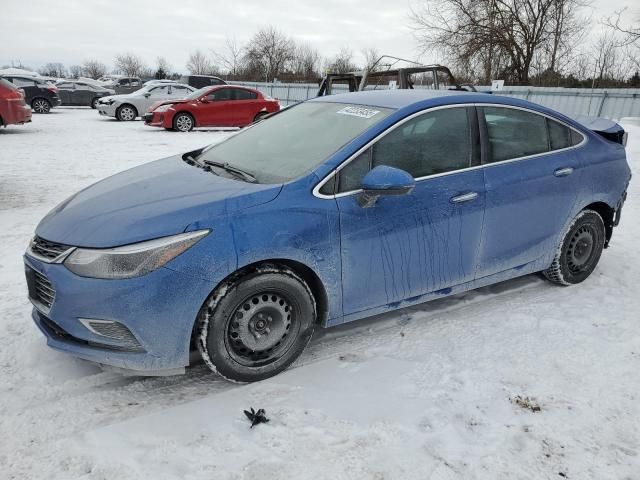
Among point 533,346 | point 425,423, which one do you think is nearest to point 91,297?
point 425,423

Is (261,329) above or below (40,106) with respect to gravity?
above

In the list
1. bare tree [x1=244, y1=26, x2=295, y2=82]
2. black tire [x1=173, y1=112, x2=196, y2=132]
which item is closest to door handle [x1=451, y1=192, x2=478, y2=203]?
black tire [x1=173, y1=112, x2=196, y2=132]

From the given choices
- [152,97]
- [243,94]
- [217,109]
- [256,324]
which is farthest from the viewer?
[152,97]

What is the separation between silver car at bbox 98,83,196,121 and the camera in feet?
60.0

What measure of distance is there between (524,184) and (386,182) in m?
1.39

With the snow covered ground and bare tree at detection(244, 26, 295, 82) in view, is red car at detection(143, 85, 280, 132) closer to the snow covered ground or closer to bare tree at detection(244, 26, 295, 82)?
the snow covered ground

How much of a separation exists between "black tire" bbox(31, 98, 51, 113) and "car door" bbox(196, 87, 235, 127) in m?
8.97

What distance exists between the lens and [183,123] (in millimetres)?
15242

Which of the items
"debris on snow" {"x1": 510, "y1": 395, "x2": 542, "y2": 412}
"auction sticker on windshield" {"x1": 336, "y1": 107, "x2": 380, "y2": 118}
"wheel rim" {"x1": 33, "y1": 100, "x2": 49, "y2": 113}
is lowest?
"debris on snow" {"x1": 510, "y1": 395, "x2": 542, "y2": 412}

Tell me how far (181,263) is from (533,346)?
2331mm

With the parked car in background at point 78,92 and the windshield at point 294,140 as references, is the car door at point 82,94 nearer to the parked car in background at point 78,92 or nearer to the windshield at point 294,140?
the parked car in background at point 78,92

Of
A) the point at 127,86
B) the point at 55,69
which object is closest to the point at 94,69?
the point at 55,69

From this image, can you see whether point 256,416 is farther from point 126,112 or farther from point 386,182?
point 126,112

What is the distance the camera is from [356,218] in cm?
300
